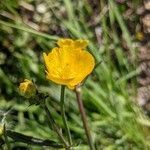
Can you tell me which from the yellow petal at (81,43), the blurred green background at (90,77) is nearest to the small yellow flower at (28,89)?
the yellow petal at (81,43)

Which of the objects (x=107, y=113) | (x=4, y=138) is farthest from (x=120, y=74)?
(x=4, y=138)

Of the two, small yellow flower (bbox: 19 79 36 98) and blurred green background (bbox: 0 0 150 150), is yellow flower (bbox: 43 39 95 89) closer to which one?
small yellow flower (bbox: 19 79 36 98)

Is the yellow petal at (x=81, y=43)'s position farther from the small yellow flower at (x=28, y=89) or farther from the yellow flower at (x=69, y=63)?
the small yellow flower at (x=28, y=89)

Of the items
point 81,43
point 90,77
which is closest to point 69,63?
point 81,43

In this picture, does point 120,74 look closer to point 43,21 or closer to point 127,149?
point 127,149

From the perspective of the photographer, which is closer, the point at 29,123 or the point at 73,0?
the point at 29,123

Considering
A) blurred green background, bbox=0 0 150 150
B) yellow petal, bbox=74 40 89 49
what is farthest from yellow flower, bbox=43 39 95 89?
blurred green background, bbox=0 0 150 150
